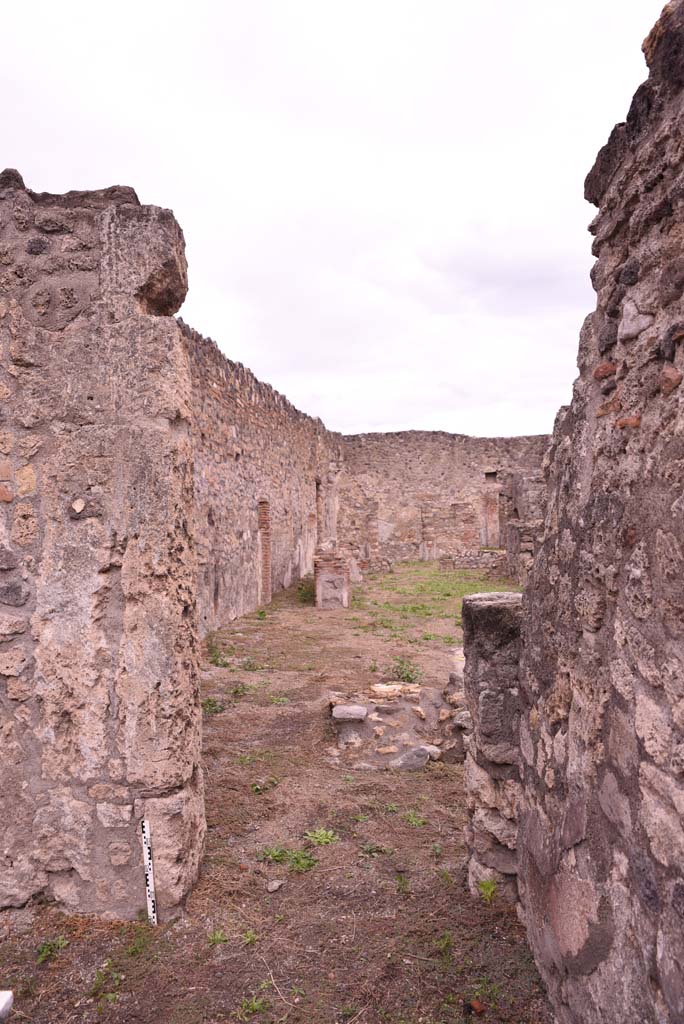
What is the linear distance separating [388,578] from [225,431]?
926 cm

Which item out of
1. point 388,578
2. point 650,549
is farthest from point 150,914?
point 388,578

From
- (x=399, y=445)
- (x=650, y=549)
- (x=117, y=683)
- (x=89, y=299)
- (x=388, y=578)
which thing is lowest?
(x=388, y=578)

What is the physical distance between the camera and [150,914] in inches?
111

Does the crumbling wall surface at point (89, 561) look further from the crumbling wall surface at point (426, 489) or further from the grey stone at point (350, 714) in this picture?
the crumbling wall surface at point (426, 489)

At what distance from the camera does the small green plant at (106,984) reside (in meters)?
2.39

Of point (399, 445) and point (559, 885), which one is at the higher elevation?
point (399, 445)

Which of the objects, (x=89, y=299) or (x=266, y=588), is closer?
(x=89, y=299)

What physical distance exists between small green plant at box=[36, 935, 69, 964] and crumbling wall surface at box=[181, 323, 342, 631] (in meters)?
6.38

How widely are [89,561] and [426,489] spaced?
22677 millimetres

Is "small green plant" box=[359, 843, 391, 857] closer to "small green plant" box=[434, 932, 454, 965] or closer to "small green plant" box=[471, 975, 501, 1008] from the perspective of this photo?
"small green plant" box=[434, 932, 454, 965]

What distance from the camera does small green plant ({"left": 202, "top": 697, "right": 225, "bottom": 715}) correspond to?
5.88m

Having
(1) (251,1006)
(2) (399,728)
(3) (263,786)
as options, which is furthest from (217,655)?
(1) (251,1006)

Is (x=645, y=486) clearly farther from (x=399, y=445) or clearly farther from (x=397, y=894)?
(x=399, y=445)

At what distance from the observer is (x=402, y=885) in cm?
313
